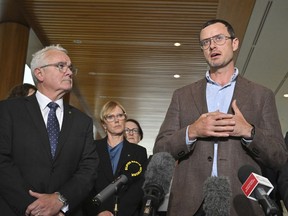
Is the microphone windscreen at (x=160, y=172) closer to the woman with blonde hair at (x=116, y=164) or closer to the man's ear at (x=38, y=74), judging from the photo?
the woman with blonde hair at (x=116, y=164)

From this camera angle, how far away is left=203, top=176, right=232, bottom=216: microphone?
5.07ft

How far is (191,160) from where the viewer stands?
198 cm

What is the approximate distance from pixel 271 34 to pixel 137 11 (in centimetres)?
285

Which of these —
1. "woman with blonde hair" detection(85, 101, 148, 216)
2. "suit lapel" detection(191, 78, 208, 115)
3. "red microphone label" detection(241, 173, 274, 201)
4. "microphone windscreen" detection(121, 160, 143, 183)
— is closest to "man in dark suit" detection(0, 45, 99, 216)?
"microphone windscreen" detection(121, 160, 143, 183)

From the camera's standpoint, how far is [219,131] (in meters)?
1.83

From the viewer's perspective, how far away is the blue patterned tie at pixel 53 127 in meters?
2.48

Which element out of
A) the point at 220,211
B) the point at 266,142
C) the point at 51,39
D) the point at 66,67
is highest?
the point at 51,39

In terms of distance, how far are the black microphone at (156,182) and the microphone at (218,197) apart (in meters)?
0.16

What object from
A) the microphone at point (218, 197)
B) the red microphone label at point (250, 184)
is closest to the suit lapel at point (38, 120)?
the microphone at point (218, 197)

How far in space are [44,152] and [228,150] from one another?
41.6 inches

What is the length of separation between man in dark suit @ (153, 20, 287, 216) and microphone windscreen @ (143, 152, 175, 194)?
29cm

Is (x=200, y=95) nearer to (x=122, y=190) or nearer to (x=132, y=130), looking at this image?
(x=122, y=190)

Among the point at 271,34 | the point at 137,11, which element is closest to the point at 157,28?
the point at 137,11

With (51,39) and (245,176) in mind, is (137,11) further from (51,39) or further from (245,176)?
(245,176)
